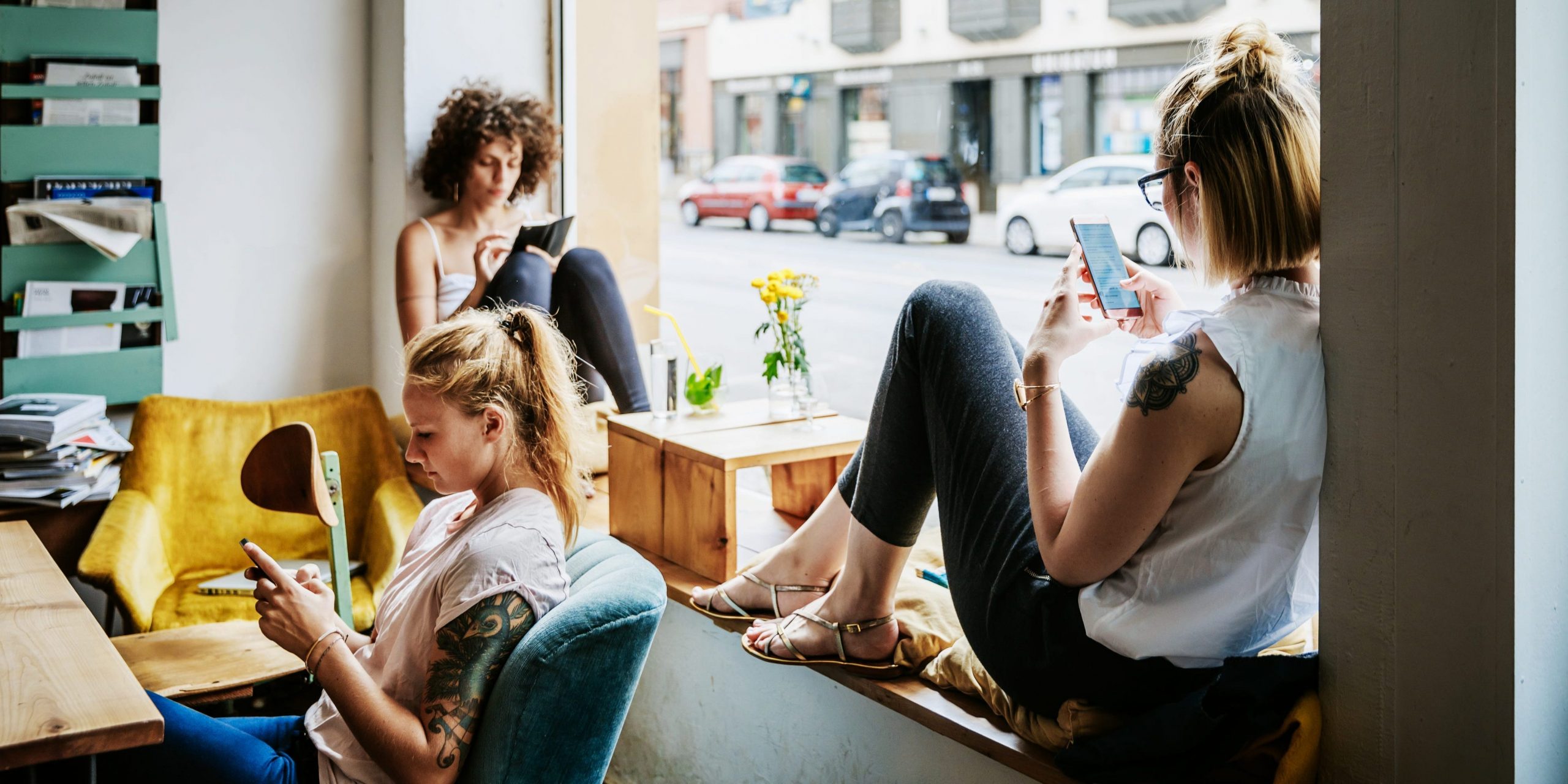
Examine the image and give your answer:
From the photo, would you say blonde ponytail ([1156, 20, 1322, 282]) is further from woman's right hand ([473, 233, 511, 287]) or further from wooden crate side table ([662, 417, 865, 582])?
woman's right hand ([473, 233, 511, 287])

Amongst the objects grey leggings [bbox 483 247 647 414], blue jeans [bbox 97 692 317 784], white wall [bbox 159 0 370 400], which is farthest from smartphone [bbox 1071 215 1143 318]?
white wall [bbox 159 0 370 400]

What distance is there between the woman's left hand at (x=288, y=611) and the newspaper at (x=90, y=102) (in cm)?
202

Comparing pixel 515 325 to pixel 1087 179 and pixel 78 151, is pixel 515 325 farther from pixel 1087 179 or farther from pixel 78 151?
pixel 78 151

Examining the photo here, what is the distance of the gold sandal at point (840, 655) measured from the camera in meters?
1.88

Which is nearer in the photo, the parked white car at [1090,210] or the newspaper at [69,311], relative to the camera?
the parked white car at [1090,210]

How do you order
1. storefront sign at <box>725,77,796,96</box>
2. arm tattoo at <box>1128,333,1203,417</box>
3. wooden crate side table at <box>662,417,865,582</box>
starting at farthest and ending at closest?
storefront sign at <box>725,77,796,96</box>, wooden crate side table at <box>662,417,865,582</box>, arm tattoo at <box>1128,333,1203,417</box>

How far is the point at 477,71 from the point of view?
130 inches

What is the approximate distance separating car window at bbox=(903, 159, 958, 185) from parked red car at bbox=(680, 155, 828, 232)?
1.52ft

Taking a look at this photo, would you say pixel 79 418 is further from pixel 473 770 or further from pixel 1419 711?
pixel 1419 711

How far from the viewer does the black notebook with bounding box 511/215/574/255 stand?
9.58 feet

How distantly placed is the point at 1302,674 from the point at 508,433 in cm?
102

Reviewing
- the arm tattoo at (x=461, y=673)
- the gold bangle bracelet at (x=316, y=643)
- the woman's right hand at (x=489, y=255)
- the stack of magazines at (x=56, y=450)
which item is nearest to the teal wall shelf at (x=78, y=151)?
the stack of magazines at (x=56, y=450)

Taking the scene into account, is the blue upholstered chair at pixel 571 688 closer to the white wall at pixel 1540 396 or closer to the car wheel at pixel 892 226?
the white wall at pixel 1540 396

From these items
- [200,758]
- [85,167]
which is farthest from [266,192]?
[200,758]
